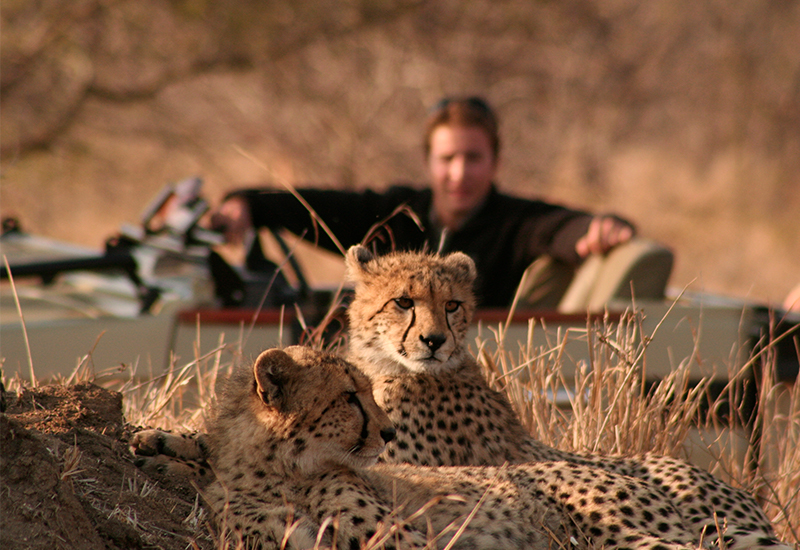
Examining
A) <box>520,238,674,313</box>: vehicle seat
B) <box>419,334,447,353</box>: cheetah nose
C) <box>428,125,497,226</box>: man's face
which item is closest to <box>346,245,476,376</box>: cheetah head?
<box>419,334,447,353</box>: cheetah nose

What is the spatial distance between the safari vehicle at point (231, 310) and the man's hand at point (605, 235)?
49mm

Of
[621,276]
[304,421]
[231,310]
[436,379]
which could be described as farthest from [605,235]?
[304,421]

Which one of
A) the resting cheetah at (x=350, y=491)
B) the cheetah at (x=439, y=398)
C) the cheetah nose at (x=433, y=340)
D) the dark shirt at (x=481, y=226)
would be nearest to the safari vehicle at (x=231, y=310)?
the dark shirt at (x=481, y=226)

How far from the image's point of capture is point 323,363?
170 cm

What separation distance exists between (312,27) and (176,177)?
3.19 m

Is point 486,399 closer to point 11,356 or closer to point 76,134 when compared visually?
point 11,356

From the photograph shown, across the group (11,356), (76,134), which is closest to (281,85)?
(76,134)

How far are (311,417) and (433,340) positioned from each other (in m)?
0.63

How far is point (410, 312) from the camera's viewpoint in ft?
7.41

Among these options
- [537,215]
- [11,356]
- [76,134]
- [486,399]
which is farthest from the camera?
[76,134]

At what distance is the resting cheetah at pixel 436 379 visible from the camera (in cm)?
204

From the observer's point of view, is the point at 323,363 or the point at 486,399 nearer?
the point at 323,363

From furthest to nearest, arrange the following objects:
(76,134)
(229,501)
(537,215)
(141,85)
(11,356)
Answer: (76,134), (141,85), (537,215), (11,356), (229,501)

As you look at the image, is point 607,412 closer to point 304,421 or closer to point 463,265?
point 463,265
